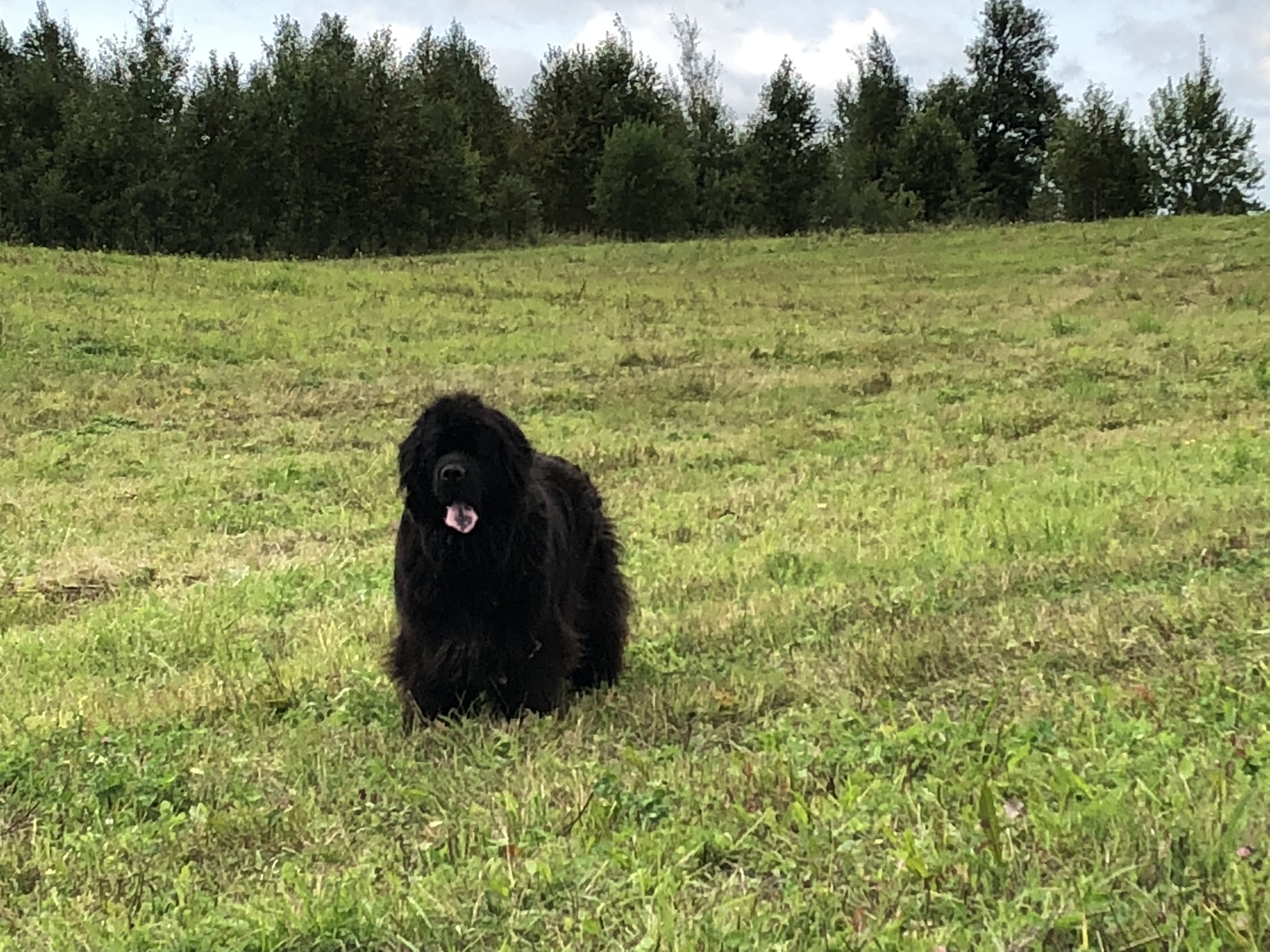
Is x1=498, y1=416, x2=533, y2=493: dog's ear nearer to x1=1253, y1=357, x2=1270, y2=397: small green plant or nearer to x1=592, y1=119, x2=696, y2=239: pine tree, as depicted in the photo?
x1=1253, y1=357, x2=1270, y2=397: small green plant

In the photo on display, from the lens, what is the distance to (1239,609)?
5.21 meters

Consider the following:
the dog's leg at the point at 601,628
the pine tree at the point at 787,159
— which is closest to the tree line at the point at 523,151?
the pine tree at the point at 787,159

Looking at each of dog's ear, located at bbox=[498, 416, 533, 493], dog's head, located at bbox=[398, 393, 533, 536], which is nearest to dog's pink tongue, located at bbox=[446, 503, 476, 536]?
dog's head, located at bbox=[398, 393, 533, 536]

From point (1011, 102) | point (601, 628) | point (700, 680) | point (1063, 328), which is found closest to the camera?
point (700, 680)

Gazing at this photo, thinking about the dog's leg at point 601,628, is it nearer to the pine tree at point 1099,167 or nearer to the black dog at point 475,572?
the black dog at point 475,572

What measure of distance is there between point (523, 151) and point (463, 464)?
4985 centimetres

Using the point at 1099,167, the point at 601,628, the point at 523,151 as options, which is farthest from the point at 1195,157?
the point at 601,628

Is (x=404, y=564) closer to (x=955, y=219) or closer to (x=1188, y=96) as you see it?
(x=955, y=219)

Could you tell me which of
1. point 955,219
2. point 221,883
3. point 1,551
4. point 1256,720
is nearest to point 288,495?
point 1,551

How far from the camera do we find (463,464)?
4.98m

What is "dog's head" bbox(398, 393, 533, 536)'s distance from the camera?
5.03 m

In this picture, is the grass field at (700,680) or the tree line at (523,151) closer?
the grass field at (700,680)

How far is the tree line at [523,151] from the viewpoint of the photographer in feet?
140

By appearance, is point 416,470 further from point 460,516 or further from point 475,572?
point 475,572
